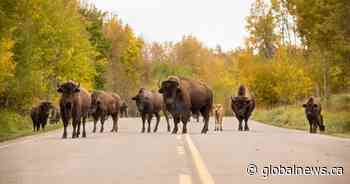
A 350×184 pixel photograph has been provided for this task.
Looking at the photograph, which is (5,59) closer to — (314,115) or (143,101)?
(143,101)

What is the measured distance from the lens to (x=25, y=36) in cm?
3962

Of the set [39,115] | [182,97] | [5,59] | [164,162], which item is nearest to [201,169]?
[164,162]

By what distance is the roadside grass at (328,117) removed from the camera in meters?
32.5

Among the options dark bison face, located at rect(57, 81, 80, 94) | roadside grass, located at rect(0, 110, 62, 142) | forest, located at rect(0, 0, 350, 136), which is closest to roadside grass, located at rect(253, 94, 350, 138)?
forest, located at rect(0, 0, 350, 136)

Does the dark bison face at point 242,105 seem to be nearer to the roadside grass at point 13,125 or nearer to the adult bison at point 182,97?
the adult bison at point 182,97

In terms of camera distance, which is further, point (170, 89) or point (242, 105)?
point (242, 105)

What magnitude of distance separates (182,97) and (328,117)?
1008 centimetres

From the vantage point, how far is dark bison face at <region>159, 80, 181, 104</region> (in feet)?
97.7

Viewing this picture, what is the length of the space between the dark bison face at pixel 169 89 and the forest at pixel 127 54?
4.15 metres

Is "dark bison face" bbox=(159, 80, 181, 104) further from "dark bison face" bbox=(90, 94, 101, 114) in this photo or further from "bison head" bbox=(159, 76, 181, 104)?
"dark bison face" bbox=(90, 94, 101, 114)

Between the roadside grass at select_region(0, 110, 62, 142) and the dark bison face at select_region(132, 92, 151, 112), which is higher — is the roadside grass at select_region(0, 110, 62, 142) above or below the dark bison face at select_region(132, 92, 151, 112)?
below

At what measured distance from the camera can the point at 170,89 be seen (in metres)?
29.9

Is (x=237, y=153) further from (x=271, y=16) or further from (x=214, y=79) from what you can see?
(x=214, y=79)

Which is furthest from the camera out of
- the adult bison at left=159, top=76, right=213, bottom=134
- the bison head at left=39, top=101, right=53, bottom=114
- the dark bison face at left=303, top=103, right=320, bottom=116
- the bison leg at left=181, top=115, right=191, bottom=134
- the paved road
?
the bison head at left=39, top=101, right=53, bottom=114
